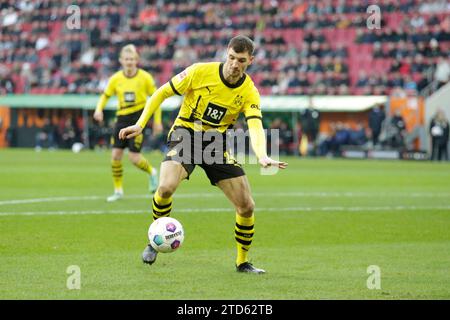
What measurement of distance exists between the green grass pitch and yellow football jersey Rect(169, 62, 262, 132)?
1720mm

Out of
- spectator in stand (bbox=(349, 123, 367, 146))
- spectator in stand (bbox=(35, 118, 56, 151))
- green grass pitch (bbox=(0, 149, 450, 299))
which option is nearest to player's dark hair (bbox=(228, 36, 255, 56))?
green grass pitch (bbox=(0, 149, 450, 299))

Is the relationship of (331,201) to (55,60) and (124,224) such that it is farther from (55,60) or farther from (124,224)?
(55,60)

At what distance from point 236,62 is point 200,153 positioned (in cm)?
119

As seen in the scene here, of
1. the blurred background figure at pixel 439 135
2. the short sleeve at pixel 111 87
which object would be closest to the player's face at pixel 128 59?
the short sleeve at pixel 111 87

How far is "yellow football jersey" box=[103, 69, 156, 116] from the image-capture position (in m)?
18.4

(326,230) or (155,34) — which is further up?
(155,34)

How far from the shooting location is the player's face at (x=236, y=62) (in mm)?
9898

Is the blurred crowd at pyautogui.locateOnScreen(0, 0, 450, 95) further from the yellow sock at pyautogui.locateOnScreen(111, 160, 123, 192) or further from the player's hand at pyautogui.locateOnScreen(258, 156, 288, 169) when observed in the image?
the player's hand at pyautogui.locateOnScreen(258, 156, 288, 169)

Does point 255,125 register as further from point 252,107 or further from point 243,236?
point 243,236

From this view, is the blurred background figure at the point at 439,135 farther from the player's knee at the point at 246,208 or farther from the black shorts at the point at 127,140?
the player's knee at the point at 246,208

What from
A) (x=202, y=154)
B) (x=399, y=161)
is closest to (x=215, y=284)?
(x=202, y=154)

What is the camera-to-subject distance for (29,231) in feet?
44.1

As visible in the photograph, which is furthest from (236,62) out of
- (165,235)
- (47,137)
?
(47,137)

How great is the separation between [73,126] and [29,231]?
31686 mm
